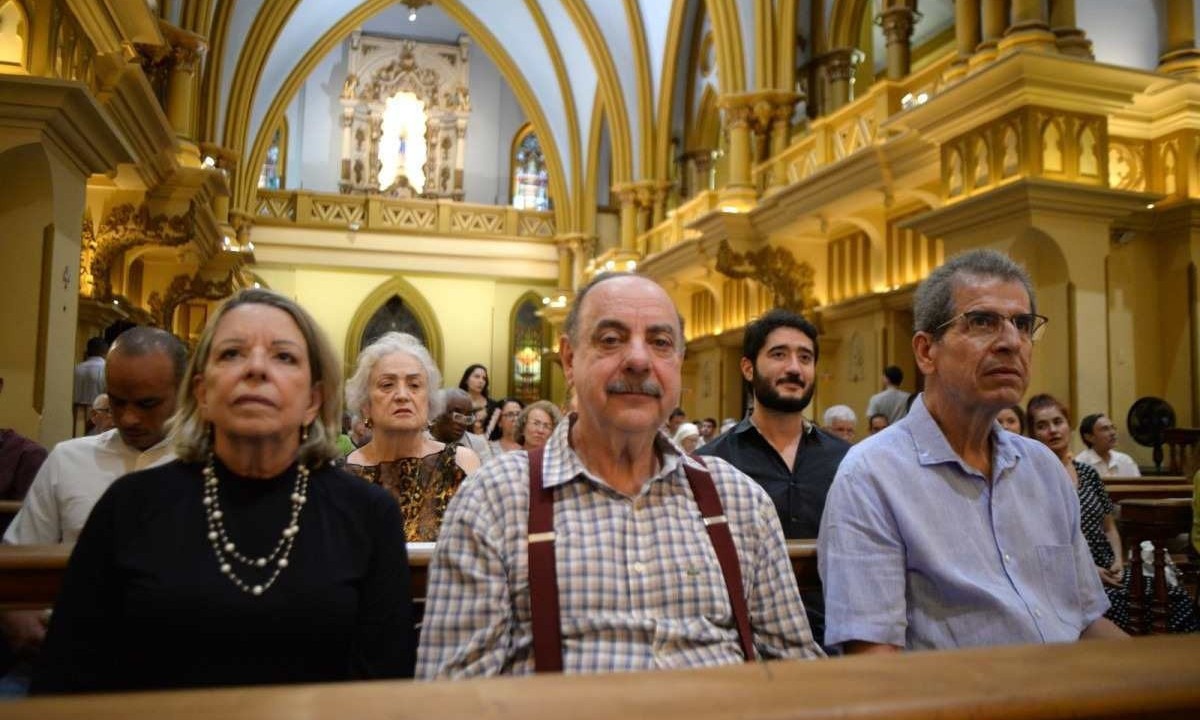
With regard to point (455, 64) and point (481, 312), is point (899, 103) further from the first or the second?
point (455, 64)

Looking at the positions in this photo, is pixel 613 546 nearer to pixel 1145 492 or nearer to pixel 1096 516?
pixel 1096 516

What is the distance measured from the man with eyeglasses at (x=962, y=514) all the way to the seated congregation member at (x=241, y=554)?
0.99 metres

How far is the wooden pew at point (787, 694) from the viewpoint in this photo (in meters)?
0.95

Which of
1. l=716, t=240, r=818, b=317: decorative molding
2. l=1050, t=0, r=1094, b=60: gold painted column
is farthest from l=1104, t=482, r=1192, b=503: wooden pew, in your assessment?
l=716, t=240, r=818, b=317: decorative molding

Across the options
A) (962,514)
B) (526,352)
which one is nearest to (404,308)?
(526,352)

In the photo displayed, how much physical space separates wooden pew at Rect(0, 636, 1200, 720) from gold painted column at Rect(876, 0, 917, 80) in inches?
429

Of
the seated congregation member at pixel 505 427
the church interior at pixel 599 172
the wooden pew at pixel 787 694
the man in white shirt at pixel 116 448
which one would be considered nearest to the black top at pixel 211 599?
the wooden pew at pixel 787 694

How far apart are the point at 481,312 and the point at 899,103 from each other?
13796 millimetres

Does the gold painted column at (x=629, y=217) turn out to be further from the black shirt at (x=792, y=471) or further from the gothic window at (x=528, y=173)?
the black shirt at (x=792, y=471)

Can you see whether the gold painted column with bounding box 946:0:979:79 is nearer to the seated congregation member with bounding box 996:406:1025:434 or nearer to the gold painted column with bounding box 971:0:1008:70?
the gold painted column with bounding box 971:0:1008:70

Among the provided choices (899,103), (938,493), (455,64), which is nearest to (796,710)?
(938,493)

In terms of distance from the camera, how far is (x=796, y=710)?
1016 millimetres

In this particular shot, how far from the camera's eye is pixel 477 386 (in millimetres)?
7105

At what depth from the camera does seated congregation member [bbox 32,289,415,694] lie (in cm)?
163
